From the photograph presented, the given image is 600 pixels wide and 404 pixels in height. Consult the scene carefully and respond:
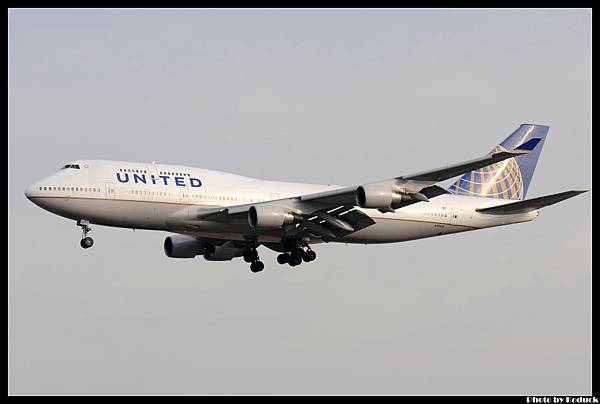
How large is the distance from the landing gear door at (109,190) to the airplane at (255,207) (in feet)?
0.14

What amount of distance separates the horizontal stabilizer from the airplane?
52mm

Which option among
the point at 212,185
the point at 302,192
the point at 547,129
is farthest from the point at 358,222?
the point at 547,129

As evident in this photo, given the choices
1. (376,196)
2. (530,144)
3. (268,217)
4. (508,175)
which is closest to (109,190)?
(268,217)

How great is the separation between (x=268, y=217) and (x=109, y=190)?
267 inches

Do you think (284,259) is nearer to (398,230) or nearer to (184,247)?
(184,247)

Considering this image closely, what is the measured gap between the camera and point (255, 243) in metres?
54.7

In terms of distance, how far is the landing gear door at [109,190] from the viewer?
160ft

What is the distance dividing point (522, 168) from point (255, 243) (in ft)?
50.6

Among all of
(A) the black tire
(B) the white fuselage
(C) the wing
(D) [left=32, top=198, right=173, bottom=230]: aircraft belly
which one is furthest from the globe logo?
(D) [left=32, top=198, right=173, bottom=230]: aircraft belly

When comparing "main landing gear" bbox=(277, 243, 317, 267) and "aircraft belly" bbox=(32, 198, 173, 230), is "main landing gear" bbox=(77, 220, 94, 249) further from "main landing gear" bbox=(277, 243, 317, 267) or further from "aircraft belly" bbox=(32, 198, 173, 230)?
"main landing gear" bbox=(277, 243, 317, 267)

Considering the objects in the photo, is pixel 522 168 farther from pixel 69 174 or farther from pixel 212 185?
pixel 69 174

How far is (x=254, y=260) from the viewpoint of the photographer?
56031mm

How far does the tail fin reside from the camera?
58.8m

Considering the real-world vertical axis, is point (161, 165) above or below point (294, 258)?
above
